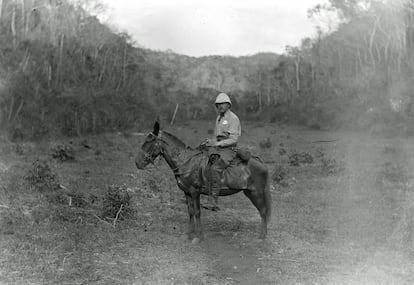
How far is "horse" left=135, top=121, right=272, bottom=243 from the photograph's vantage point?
952 centimetres

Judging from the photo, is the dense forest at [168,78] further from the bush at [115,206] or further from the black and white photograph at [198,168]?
the bush at [115,206]

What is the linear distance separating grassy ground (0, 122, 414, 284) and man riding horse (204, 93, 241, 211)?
135 cm

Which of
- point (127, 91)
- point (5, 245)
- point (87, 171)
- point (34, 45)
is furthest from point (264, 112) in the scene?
point (5, 245)

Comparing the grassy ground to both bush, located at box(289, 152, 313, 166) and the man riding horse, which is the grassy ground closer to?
the man riding horse

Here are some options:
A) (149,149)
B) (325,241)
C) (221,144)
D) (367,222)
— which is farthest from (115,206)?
(367,222)

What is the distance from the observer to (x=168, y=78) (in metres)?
73.5

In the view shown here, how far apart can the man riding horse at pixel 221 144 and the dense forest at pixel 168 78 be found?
24712mm

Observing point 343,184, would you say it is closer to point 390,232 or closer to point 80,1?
point 390,232

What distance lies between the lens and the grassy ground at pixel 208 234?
755 centimetres

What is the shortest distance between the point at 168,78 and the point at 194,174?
214 ft

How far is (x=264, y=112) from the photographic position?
61.8 meters

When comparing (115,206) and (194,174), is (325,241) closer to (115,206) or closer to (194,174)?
(194,174)

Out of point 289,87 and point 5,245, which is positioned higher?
point 289,87

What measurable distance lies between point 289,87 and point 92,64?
26206 millimetres
